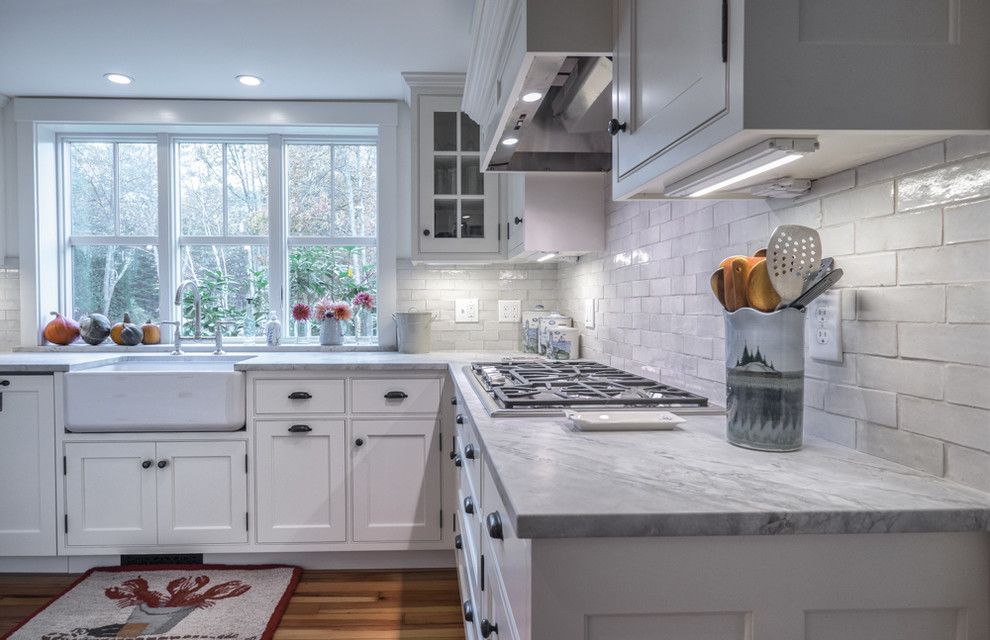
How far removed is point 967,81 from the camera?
2.45 feet

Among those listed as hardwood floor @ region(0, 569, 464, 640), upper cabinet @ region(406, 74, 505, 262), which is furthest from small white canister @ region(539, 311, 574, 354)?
hardwood floor @ region(0, 569, 464, 640)

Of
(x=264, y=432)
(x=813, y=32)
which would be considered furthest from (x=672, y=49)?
(x=264, y=432)

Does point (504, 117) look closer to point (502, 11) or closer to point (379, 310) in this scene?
point (502, 11)

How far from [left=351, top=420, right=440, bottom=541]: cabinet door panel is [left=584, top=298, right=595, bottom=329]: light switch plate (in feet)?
2.75

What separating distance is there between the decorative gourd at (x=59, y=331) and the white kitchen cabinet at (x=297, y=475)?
5.00 ft

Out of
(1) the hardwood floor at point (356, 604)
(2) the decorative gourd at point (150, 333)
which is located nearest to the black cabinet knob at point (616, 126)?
(1) the hardwood floor at point (356, 604)

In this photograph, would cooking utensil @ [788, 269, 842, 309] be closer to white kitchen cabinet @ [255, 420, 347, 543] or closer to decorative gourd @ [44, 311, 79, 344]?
white kitchen cabinet @ [255, 420, 347, 543]

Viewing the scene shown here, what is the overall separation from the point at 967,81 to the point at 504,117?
1.03 m

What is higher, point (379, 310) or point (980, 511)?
point (379, 310)

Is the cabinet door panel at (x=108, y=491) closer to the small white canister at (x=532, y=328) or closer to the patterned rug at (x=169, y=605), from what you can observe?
the patterned rug at (x=169, y=605)

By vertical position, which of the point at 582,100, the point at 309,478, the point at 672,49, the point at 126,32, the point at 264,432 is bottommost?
the point at 309,478

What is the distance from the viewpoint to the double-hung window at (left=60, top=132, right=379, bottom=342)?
3.46 metres

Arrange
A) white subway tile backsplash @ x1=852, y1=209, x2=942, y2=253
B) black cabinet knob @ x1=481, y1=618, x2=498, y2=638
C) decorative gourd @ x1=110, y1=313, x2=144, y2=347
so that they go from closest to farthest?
white subway tile backsplash @ x1=852, y1=209, x2=942, y2=253, black cabinet knob @ x1=481, y1=618, x2=498, y2=638, decorative gourd @ x1=110, y1=313, x2=144, y2=347

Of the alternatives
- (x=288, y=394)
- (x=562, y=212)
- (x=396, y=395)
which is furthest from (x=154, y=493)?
(x=562, y=212)
